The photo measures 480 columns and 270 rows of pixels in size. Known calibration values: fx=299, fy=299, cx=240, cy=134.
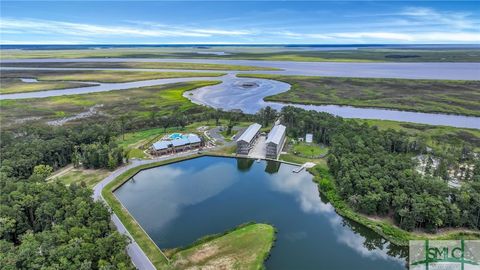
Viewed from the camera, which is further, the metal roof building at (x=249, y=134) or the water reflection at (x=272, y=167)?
the metal roof building at (x=249, y=134)

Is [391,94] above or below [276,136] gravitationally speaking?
above

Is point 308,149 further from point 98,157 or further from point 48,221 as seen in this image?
point 48,221

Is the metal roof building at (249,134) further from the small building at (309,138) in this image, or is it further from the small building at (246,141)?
the small building at (309,138)

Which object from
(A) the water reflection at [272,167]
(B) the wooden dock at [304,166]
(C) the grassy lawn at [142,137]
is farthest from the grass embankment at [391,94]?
(A) the water reflection at [272,167]

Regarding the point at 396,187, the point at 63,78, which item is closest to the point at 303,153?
A: the point at 396,187

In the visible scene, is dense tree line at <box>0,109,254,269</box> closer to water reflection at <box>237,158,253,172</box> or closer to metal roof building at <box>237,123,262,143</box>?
water reflection at <box>237,158,253,172</box>

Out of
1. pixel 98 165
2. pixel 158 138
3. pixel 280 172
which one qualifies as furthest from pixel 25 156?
pixel 280 172
